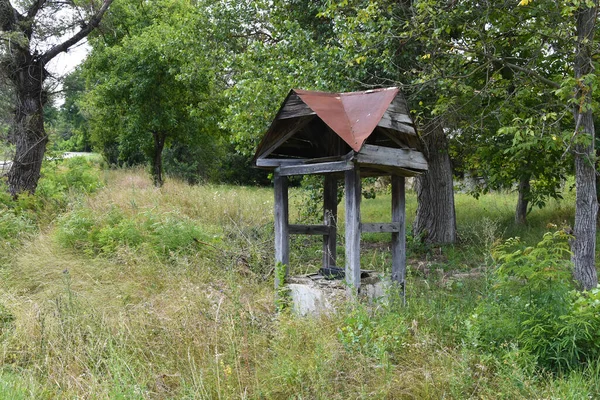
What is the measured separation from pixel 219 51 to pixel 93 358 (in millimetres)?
8565

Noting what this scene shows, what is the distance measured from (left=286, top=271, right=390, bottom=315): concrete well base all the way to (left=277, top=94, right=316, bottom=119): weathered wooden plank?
1703 millimetres

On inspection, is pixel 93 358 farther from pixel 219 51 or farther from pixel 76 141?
pixel 76 141

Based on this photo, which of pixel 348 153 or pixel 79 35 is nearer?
pixel 348 153

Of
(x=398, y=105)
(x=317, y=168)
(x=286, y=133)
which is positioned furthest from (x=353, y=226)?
(x=398, y=105)

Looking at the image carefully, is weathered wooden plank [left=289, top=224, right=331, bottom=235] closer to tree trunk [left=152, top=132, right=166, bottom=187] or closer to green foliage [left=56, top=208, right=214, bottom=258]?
green foliage [left=56, top=208, right=214, bottom=258]

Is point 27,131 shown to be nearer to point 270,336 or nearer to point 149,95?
point 149,95

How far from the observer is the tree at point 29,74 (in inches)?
478

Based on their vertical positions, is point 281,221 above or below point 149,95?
below

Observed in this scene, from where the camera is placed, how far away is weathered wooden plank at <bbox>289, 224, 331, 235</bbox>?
604 centimetres

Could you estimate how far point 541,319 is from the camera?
3965 mm

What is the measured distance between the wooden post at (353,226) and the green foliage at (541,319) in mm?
1235

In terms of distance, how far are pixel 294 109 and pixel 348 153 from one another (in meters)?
0.73

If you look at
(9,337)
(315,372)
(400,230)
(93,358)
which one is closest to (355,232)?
(400,230)

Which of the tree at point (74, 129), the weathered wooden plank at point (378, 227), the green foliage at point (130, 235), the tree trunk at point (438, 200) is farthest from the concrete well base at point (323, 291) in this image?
the tree at point (74, 129)
